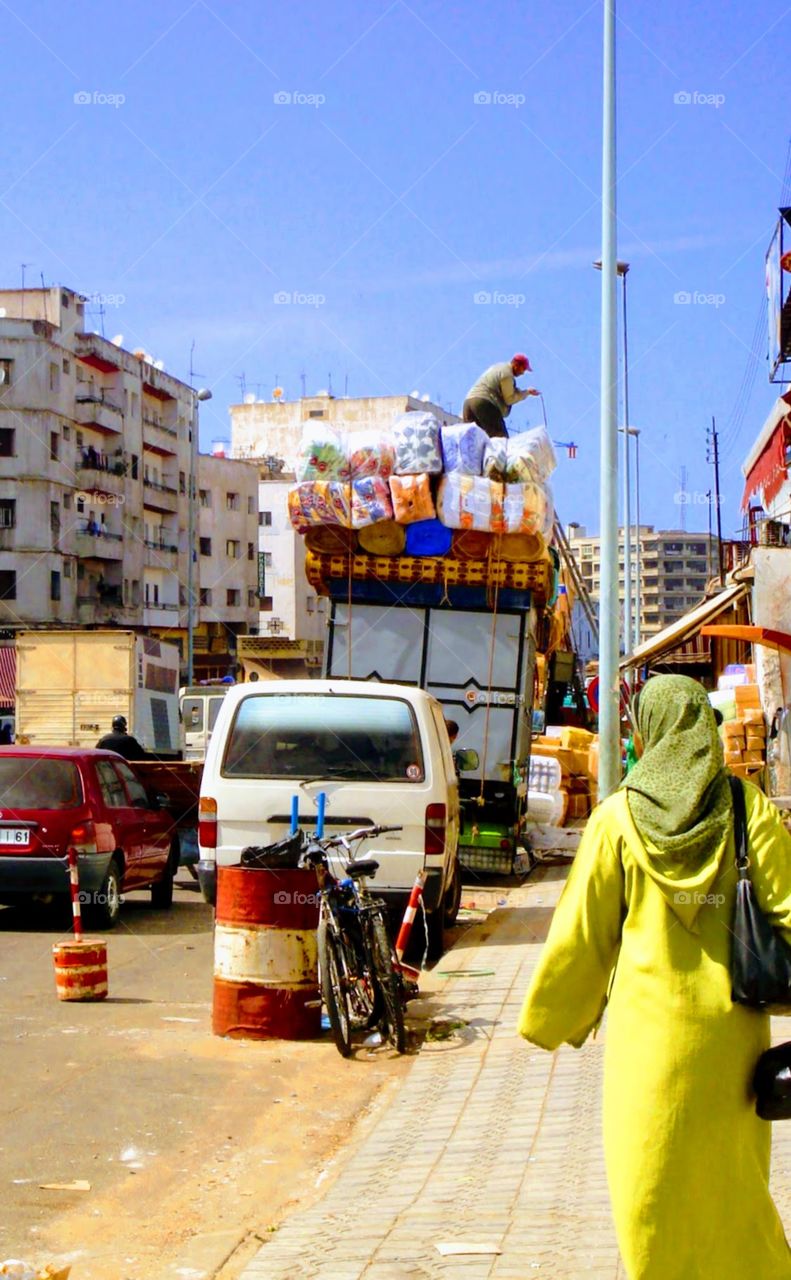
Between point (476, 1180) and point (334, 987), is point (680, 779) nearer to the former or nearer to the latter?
point (476, 1180)

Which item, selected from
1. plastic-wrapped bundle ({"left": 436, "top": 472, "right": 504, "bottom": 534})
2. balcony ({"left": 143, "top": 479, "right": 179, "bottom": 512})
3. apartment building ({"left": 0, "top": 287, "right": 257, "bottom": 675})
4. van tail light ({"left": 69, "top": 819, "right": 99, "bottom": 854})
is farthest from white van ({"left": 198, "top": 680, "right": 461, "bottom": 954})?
balcony ({"left": 143, "top": 479, "right": 179, "bottom": 512})

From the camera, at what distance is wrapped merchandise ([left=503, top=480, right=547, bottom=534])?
53.7ft

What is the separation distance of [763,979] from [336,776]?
839 cm

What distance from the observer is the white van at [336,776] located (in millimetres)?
11469

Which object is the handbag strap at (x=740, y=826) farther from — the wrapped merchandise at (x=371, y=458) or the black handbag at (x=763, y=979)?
the wrapped merchandise at (x=371, y=458)

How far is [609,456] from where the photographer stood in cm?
1872

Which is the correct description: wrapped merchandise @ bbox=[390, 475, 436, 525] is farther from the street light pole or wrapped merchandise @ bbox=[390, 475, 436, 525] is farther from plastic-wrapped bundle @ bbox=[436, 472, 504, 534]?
the street light pole

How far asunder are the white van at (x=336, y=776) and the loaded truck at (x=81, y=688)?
67.6 feet

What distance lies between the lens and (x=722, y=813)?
11.6 ft

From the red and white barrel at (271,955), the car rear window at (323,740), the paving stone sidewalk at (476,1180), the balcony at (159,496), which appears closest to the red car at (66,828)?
the car rear window at (323,740)

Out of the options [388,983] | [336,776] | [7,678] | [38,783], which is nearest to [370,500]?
[38,783]

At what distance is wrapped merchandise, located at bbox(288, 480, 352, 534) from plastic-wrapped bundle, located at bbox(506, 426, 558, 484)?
5.43ft

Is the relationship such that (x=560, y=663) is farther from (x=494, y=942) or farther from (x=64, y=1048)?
(x=64, y=1048)

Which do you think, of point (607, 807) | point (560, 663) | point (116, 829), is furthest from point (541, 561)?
point (607, 807)
